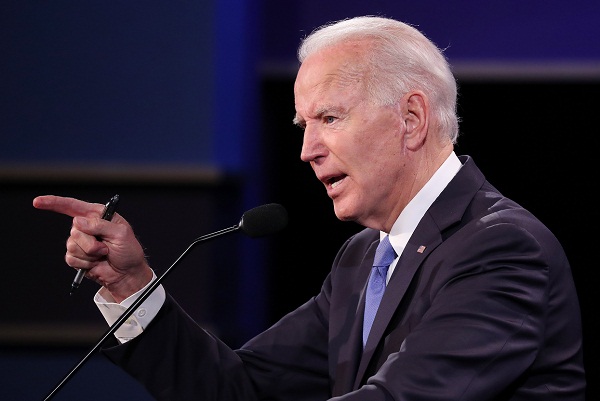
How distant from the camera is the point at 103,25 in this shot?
3.17 m

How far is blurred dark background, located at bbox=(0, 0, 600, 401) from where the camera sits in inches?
119

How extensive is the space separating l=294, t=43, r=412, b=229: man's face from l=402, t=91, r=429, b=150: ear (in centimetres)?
1

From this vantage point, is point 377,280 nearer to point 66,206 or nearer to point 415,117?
point 415,117

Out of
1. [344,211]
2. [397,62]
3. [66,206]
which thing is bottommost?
[344,211]

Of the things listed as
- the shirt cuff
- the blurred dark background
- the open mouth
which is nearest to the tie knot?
the open mouth

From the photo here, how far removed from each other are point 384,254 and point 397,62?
1.14 feet

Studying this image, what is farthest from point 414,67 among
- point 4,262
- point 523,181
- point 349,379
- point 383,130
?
point 4,262

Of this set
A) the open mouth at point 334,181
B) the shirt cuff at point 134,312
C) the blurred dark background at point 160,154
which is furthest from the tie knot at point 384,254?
the blurred dark background at point 160,154

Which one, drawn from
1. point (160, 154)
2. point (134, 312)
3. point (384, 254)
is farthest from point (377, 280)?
point (160, 154)

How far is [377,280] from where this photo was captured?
5.79ft

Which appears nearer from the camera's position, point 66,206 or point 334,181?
point 66,206

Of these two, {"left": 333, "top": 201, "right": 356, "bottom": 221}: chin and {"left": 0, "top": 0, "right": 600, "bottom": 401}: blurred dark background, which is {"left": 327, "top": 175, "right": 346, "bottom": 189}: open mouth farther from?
{"left": 0, "top": 0, "right": 600, "bottom": 401}: blurred dark background

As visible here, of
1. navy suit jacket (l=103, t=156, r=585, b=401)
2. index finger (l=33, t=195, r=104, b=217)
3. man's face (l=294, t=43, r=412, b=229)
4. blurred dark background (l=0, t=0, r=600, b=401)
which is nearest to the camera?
navy suit jacket (l=103, t=156, r=585, b=401)

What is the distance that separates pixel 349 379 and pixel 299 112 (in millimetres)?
483
